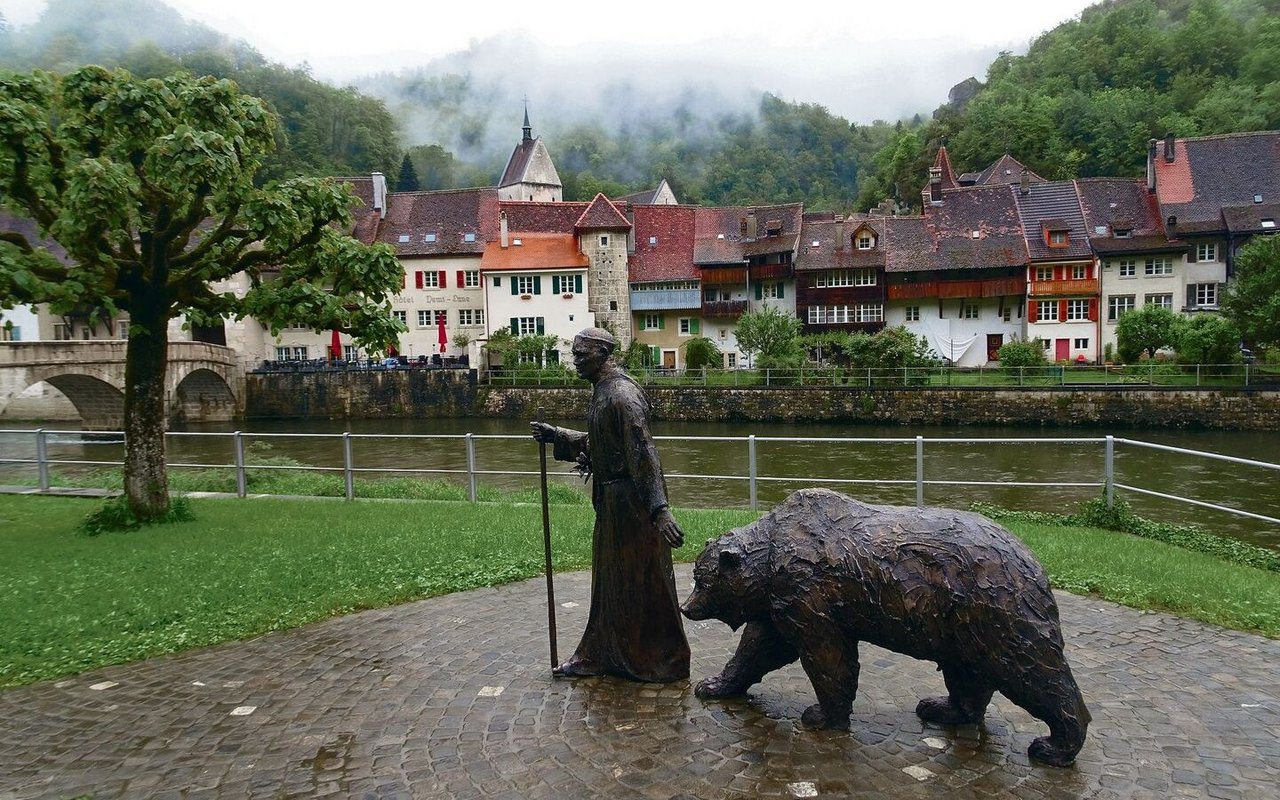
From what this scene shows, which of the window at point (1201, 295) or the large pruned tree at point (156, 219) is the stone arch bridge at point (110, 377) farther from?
the window at point (1201, 295)

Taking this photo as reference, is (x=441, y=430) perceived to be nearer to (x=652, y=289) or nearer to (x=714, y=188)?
(x=652, y=289)

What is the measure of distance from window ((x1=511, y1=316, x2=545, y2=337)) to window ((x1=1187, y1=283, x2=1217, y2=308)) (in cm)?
3701

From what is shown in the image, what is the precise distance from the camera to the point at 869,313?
53.2 metres

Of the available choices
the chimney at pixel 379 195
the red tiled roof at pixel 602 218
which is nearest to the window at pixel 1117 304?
the red tiled roof at pixel 602 218

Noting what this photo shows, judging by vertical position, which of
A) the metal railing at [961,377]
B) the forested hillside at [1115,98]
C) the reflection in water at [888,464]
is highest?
the forested hillside at [1115,98]

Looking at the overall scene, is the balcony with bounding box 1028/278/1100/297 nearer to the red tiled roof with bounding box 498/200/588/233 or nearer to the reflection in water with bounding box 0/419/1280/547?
the reflection in water with bounding box 0/419/1280/547

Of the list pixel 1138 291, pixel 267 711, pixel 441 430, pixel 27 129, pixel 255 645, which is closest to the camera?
pixel 267 711

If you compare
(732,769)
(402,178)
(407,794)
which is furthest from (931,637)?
(402,178)

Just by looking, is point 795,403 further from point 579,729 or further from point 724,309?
point 579,729

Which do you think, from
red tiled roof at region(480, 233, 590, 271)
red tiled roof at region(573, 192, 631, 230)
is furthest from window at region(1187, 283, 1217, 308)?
red tiled roof at region(480, 233, 590, 271)

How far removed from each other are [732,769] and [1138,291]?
170ft

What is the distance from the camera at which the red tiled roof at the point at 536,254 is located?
5541cm

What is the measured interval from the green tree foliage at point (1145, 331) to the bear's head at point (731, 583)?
141 ft

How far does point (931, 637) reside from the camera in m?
5.01
